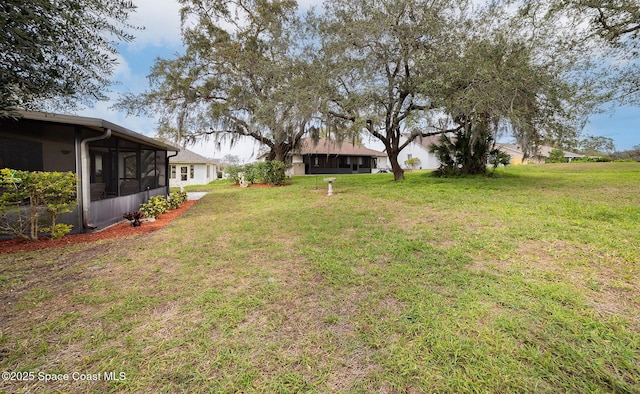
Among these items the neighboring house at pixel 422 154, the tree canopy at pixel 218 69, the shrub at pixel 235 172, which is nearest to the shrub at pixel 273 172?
the tree canopy at pixel 218 69

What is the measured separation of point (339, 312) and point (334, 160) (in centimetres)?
2796

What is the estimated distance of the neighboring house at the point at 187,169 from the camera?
74.2ft

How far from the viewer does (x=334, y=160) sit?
29.9 meters

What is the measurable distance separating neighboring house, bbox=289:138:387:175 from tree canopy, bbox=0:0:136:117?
23.2 m

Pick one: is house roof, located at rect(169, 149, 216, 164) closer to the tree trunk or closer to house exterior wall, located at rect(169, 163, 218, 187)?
house exterior wall, located at rect(169, 163, 218, 187)

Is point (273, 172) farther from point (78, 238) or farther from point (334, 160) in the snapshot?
point (334, 160)

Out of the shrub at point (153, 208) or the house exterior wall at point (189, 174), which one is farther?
the house exterior wall at point (189, 174)

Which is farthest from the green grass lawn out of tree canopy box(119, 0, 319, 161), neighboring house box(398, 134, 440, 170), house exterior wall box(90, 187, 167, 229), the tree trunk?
neighboring house box(398, 134, 440, 170)

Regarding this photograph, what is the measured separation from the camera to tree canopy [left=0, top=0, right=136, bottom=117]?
2.45 metres

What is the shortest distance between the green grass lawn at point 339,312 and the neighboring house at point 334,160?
23159mm

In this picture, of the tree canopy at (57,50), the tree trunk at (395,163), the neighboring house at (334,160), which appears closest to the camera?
the tree canopy at (57,50)

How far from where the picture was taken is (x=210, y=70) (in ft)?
50.8

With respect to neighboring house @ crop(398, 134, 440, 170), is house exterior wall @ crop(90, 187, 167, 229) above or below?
below

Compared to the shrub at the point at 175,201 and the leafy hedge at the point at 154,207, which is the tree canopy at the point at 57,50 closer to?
the leafy hedge at the point at 154,207
